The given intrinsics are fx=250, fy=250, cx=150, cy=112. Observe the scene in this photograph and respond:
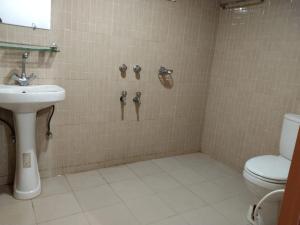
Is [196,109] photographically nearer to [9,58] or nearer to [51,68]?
[51,68]

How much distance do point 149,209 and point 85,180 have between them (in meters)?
0.68

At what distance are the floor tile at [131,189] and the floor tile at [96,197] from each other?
0.19ft

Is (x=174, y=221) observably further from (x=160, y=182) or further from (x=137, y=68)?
(x=137, y=68)

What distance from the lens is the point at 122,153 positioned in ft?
8.45

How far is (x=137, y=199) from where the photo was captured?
6.58 feet

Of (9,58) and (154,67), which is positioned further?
(154,67)

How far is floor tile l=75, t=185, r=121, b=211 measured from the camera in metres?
1.88

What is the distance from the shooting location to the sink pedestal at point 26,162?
6.00ft

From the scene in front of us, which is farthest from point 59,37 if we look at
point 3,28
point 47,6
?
point 3,28

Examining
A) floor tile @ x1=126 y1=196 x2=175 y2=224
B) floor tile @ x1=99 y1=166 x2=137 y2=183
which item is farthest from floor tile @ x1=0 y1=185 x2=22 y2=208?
floor tile @ x1=126 y1=196 x2=175 y2=224

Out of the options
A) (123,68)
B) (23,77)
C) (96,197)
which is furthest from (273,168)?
(23,77)

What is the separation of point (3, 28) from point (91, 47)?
0.66m

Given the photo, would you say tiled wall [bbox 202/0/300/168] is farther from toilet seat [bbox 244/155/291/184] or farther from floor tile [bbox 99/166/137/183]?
floor tile [bbox 99/166/137/183]

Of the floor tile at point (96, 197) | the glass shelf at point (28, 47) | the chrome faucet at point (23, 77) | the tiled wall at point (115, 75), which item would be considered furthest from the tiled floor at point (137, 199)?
the glass shelf at point (28, 47)
